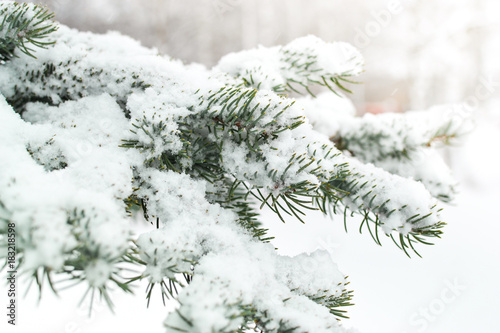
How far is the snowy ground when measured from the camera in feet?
8.12

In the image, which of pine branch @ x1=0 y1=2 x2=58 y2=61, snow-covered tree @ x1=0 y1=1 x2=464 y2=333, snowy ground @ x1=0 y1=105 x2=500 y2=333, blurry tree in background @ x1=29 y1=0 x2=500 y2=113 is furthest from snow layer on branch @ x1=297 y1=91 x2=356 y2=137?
blurry tree in background @ x1=29 y1=0 x2=500 y2=113

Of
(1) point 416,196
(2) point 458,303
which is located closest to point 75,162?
(1) point 416,196

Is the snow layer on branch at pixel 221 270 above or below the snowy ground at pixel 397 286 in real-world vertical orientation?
below

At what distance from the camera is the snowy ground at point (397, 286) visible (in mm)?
2475

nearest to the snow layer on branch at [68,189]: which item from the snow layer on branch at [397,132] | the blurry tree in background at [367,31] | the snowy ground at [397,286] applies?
the snow layer on branch at [397,132]

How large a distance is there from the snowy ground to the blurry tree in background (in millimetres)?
4751

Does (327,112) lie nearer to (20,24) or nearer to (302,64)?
(302,64)

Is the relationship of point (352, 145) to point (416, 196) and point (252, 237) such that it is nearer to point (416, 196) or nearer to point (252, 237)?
point (416, 196)

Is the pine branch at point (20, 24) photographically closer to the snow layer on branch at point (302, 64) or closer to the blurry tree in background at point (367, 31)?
the snow layer on branch at point (302, 64)

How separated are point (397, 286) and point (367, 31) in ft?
26.6

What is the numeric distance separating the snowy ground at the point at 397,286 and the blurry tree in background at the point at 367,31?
475cm

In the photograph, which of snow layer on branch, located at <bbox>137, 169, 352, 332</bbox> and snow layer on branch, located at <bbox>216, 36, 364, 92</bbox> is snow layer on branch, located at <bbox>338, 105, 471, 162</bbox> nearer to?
snow layer on branch, located at <bbox>216, 36, 364, 92</bbox>

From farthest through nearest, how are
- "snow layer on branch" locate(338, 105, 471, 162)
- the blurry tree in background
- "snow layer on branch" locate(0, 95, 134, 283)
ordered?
1. the blurry tree in background
2. "snow layer on branch" locate(338, 105, 471, 162)
3. "snow layer on branch" locate(0, 95, 134, 283)

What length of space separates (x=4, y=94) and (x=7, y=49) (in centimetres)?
11
